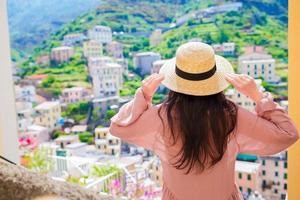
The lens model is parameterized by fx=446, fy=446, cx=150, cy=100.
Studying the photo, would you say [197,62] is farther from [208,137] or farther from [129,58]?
[129,58]

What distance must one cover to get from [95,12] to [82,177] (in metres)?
1.04

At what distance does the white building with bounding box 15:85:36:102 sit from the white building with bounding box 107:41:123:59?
612 mm

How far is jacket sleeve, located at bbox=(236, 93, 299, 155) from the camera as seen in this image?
1479 millimetres

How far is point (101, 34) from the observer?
8.93ft

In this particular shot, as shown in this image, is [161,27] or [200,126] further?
[161,27]

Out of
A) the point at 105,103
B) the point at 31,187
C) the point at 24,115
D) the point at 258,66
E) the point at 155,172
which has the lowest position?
the point at 155,172

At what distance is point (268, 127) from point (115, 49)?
1398 mm

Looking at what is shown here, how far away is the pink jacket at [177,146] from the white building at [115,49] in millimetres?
1101

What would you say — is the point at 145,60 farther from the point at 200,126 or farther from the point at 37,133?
the point at 200,126

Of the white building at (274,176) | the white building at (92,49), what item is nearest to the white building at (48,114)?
the white building at (92,49)

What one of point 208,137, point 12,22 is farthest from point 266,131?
point 12,22

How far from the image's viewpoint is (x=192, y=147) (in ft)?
4.97

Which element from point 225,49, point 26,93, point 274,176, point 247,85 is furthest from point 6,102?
point 247,85

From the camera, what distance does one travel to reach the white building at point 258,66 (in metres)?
2.28
